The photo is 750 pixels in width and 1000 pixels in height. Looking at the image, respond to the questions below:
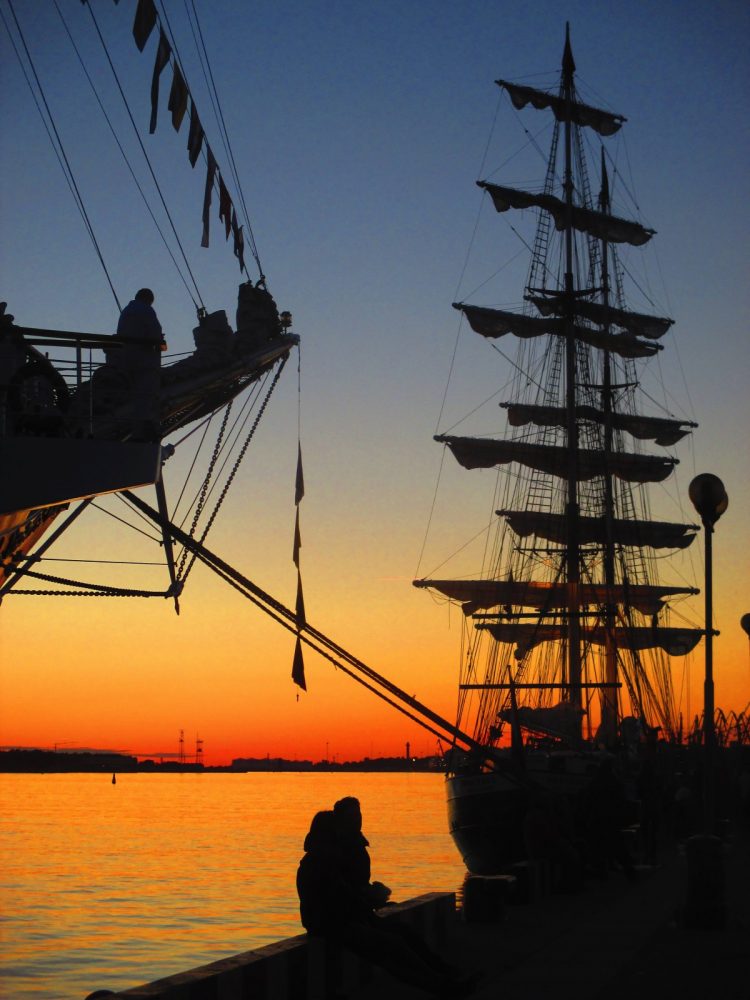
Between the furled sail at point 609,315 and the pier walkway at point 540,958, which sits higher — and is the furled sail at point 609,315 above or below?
above

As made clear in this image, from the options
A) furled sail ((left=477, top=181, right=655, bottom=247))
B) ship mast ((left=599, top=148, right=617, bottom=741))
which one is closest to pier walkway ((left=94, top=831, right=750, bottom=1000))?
ship mast ((left=599, top=148, right=617, bottom=741))

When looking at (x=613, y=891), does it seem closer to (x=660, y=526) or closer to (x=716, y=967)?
(x=716, y=967)

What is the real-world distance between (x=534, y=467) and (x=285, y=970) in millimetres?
57429

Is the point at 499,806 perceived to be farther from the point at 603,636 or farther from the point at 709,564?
the point at 603,636

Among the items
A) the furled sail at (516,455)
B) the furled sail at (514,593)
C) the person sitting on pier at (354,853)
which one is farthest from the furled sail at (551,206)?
the person sitting on pier at (354,853)

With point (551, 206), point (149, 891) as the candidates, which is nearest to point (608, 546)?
point (551, 206)

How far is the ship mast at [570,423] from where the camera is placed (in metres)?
54.7

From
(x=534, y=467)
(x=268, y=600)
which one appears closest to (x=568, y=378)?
(x=534, y=467)

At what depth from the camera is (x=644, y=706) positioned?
2611 inches

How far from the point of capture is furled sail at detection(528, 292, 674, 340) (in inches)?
2516

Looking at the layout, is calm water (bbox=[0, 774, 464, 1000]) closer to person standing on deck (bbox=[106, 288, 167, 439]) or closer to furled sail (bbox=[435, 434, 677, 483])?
person standing on deck (bbox=[106, 288, 167, 439])

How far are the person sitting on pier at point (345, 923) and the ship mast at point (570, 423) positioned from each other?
126 ft

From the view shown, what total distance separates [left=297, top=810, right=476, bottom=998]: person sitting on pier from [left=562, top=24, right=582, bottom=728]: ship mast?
Result: 38.5m

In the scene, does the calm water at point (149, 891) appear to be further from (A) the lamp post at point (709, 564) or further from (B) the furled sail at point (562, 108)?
(B) the furled sail at point (562, 108)
